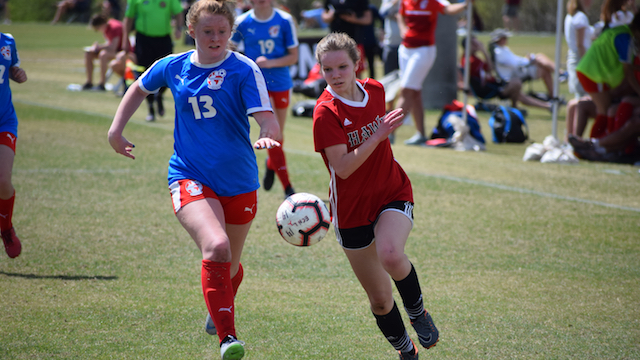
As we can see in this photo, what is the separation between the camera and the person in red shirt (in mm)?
10227

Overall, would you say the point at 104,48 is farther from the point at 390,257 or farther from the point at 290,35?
the point at 390,257

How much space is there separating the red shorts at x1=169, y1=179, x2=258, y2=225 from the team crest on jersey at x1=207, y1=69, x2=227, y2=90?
0.57 m

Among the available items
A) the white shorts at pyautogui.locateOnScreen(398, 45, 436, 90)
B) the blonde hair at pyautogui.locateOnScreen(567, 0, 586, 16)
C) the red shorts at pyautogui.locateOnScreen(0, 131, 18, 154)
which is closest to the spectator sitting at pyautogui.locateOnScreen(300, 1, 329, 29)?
the white shorts at pyautogui.locateOnScreen(398, 45, 436, 90)

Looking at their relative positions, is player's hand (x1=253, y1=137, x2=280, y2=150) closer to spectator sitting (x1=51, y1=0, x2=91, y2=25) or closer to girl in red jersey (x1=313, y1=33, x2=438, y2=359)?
girl in red jersey (x1=313, y1=33, x2=438, y2=359)

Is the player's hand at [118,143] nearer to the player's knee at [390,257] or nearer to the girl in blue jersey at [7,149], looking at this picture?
the player's knee at [390,257]

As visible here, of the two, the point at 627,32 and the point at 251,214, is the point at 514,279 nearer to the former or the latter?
the point at 251,214

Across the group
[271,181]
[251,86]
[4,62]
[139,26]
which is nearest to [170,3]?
[139,26]

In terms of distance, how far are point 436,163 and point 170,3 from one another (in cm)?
628

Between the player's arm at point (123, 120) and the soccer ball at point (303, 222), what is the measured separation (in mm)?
1017

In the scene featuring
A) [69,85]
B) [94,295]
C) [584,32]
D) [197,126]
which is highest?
[197,126]

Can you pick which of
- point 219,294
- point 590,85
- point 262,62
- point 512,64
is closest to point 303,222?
point 219,294

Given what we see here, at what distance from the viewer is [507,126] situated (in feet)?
36.9

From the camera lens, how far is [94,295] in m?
4.55

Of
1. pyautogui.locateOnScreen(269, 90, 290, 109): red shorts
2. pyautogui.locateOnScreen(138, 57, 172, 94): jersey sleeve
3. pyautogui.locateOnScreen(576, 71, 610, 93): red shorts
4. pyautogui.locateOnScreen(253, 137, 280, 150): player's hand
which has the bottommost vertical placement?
pyautogui.locateOnScreen(576, 71, 610, 93): red shorts
